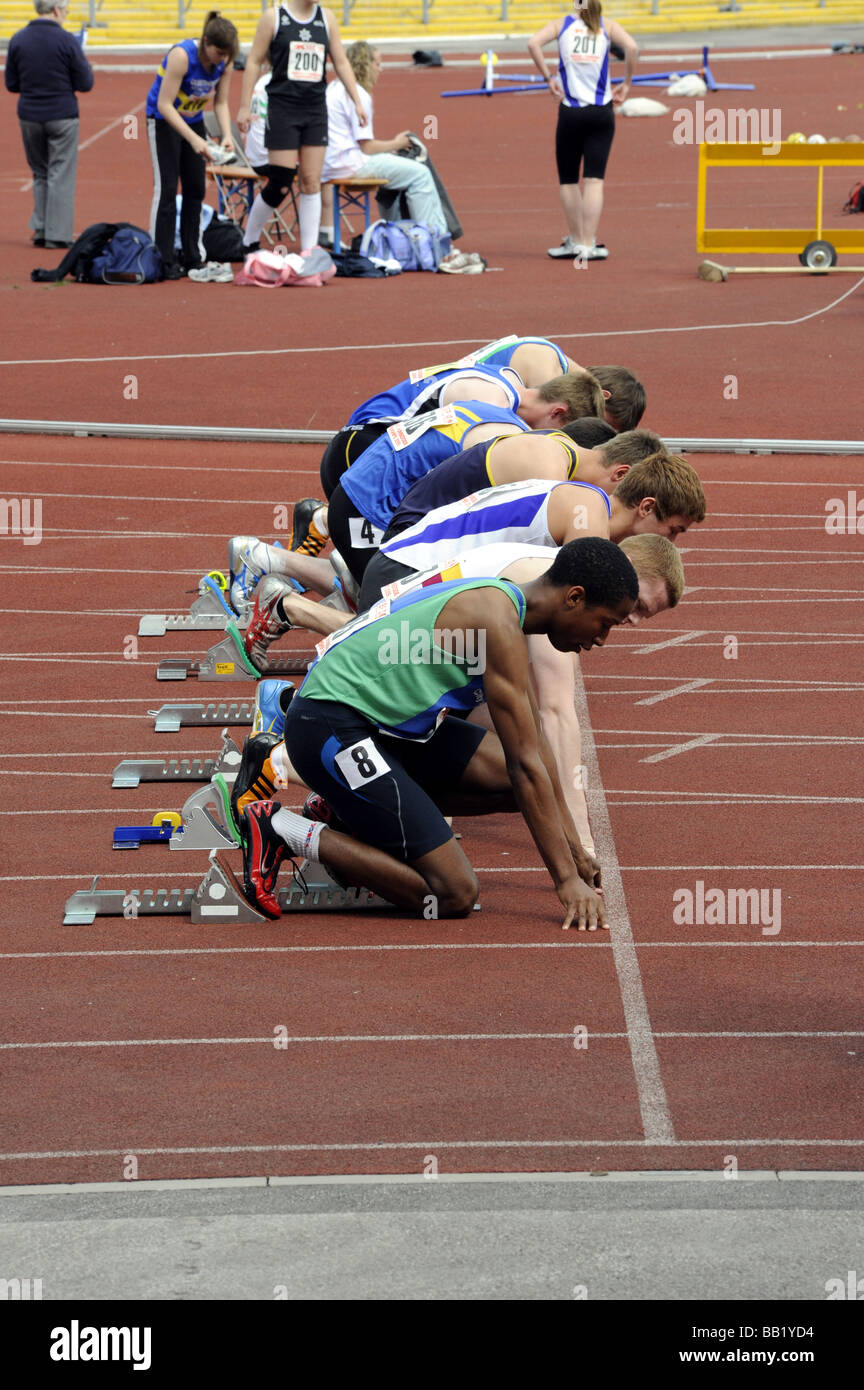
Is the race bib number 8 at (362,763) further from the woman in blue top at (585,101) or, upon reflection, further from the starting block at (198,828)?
the woman in blue top at (585,101)

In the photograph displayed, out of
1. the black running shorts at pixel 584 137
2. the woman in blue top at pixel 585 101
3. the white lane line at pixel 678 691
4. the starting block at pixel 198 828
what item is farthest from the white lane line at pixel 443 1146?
the black running shorts at pixel 584 137

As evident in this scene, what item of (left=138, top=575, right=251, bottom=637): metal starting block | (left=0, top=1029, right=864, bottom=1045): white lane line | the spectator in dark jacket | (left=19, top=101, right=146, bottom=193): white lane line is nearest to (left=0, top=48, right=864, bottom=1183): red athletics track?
(left=0, top=1029, right=864, bottom=1045): white lane line

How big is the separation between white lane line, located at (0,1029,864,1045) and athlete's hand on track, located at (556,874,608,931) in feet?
1.93

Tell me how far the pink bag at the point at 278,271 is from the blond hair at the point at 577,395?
31.3ft

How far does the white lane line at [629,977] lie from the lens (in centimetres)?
407

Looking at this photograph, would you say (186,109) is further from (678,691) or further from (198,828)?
(198,828)

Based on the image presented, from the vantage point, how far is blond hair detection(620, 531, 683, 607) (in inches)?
198

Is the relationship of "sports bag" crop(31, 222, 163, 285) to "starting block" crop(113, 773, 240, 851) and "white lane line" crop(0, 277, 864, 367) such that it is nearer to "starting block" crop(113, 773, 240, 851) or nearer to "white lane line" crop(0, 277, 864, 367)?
"white lane line" crop(0, 277, 864, 367)

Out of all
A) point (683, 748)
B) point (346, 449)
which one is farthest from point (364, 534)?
point (683, 748)

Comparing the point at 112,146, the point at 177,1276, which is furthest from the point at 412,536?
the point at 112,146

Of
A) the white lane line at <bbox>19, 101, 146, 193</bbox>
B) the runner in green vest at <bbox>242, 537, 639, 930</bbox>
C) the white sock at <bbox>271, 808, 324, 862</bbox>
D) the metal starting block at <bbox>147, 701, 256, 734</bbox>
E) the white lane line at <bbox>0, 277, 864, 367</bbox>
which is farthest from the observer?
the white lane line at <bbox>19, 101, 146, 193</bbox>

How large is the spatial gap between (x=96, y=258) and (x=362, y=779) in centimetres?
1175

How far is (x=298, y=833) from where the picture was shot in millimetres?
5195
